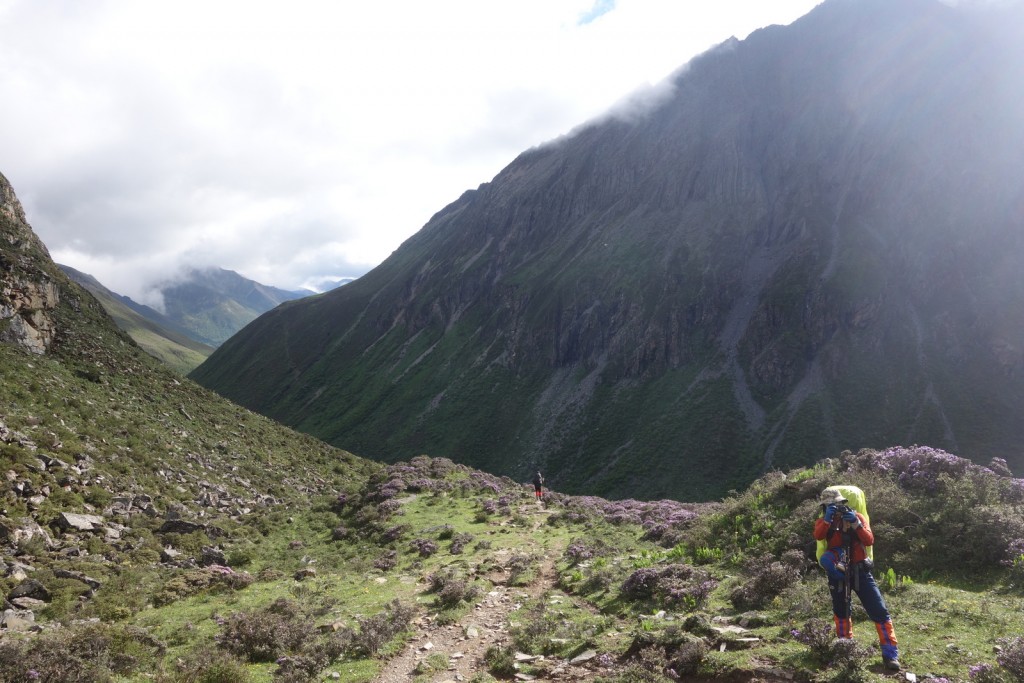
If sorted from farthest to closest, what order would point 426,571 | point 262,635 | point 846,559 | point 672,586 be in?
point 426,571, point 672,586, point 262,635, point 846,559

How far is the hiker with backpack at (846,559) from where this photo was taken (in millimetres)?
9680

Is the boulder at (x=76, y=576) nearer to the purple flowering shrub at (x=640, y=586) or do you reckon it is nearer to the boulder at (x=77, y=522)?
the boulder at (x=77, y=522)

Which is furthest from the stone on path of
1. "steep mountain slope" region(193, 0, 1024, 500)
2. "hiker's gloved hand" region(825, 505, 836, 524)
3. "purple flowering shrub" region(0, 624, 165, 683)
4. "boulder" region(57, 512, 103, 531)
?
"steep mountain slope" region(193, 0, 1024, 500)

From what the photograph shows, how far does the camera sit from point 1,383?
89.9 ft

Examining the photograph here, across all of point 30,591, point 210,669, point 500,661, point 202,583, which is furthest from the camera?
point 202,583

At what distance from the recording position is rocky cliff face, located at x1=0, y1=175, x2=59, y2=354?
33812 mm

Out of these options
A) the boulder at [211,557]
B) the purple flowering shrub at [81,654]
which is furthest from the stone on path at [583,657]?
the boulder at [211,557]

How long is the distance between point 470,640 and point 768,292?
445 ft

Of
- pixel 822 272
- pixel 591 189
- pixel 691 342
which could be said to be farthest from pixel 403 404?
pixel 822 272

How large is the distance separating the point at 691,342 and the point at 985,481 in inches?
4735

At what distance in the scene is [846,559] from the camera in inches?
397

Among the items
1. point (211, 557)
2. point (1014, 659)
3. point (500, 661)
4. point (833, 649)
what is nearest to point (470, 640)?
point (500, 661)

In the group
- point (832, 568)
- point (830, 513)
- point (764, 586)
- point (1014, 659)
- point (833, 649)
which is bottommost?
point (764, 586)

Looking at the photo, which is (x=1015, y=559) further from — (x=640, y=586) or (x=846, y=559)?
(x=640, y=586)
